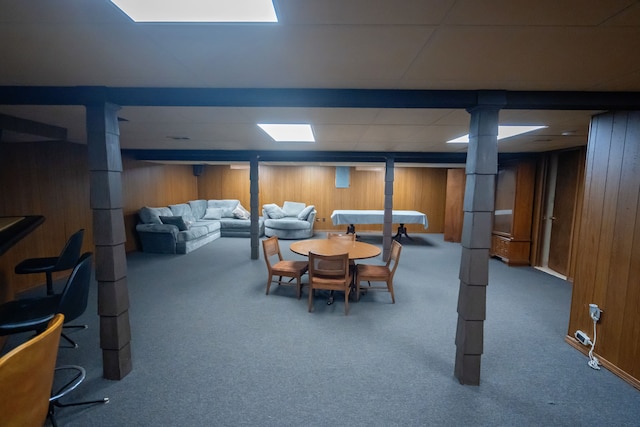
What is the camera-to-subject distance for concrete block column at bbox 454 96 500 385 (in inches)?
75.9

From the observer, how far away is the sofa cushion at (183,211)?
23.3 feet

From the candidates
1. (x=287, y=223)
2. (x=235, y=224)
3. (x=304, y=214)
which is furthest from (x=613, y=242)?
(x=235, y=224)

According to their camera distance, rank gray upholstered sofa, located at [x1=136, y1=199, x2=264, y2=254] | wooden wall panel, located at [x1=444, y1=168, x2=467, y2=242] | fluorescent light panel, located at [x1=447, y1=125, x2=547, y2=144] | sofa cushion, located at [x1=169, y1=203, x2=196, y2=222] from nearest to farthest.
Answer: fluorescent light panel, located at [x1=447, y1=125, x2=547, y2=144], gray upholstered sofa, located at [x1=136, y1=199, x2=264, y2=254], sofa cushion, located at [x1=169, y1=203, x2=196, y2=222], wooden wall panel, located at [x1=444, y1=168, x2=467, y2=242]

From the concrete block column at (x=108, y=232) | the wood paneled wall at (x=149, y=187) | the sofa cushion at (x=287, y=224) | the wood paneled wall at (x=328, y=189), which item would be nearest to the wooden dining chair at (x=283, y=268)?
the concrete block column at (x=108, y=232)

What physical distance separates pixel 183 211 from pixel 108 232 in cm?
581

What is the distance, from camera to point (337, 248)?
392 centimetres

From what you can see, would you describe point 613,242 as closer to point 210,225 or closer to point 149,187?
point 210,225

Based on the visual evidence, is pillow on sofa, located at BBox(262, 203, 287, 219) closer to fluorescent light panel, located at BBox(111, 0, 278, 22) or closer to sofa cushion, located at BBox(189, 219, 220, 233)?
sofa cushion, located at BBox(189, 219, 220, 233)

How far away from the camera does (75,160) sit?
459cm

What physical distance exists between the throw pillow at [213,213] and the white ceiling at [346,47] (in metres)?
6.41

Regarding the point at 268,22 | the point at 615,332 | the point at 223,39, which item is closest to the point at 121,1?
the point at 223,39

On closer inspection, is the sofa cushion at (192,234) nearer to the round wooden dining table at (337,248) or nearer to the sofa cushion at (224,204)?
the sofa cushion at (224,204)

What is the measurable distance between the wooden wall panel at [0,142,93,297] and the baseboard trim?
20.6 feet

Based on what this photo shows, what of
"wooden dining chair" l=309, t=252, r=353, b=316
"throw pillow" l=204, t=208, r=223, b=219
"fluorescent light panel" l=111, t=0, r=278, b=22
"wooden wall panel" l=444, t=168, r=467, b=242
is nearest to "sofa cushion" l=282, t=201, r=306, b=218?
"throw pillow" l=204, t=208, r=223, b=219
